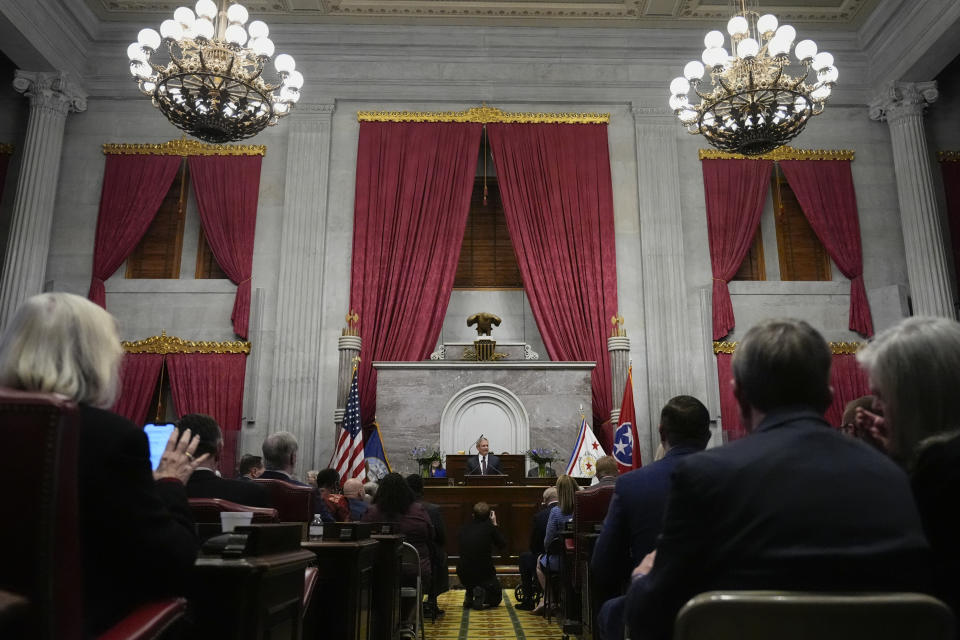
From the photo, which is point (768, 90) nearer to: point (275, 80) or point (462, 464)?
point (462, 464)

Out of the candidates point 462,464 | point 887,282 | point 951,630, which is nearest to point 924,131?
point 887,282

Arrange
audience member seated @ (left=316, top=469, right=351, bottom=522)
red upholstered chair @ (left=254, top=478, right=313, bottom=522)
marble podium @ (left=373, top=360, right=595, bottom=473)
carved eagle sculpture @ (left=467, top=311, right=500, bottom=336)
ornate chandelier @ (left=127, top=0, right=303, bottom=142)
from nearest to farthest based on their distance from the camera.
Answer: red upholstered chair @ (left=254, top=478, right=313, bottom=522)
audience member seated @ (left=316, top=469, right=351, bottom=522)
ornate chandelier @ (left=127, top=0, right=303, bottom=142)
marble podium @ (left=373, top=360, right=595, bottom=473)
carved eagle sculpture @ (left=467, top=311, right=500, bottom=336)

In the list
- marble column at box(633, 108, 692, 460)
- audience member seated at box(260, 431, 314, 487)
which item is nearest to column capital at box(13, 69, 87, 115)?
marble column at box(633, 108, 692, 460)

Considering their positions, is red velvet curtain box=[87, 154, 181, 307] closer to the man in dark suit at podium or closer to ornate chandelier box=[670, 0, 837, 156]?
the man in dark suit at podium

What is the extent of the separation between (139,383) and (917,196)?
1097 centimetres

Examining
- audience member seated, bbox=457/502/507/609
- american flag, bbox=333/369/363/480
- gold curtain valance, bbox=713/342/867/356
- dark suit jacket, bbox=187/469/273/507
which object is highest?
gold curtain valance, bbox=713/342/867/356

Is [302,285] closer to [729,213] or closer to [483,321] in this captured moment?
[483,321]

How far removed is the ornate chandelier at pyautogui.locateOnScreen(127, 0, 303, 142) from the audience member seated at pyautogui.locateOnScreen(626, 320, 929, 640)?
672 cm

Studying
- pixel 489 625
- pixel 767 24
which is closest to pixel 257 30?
pixel 767 24

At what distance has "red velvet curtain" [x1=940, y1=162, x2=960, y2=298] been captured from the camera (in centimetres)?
1075

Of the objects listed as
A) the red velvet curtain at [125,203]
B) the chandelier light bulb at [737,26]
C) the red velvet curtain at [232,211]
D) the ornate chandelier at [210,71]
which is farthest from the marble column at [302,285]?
the chandelier light bulb at [737,26]

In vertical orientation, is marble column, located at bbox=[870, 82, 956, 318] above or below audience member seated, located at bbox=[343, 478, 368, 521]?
above

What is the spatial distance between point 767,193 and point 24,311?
11.0 m

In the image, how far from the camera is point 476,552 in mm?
6199
